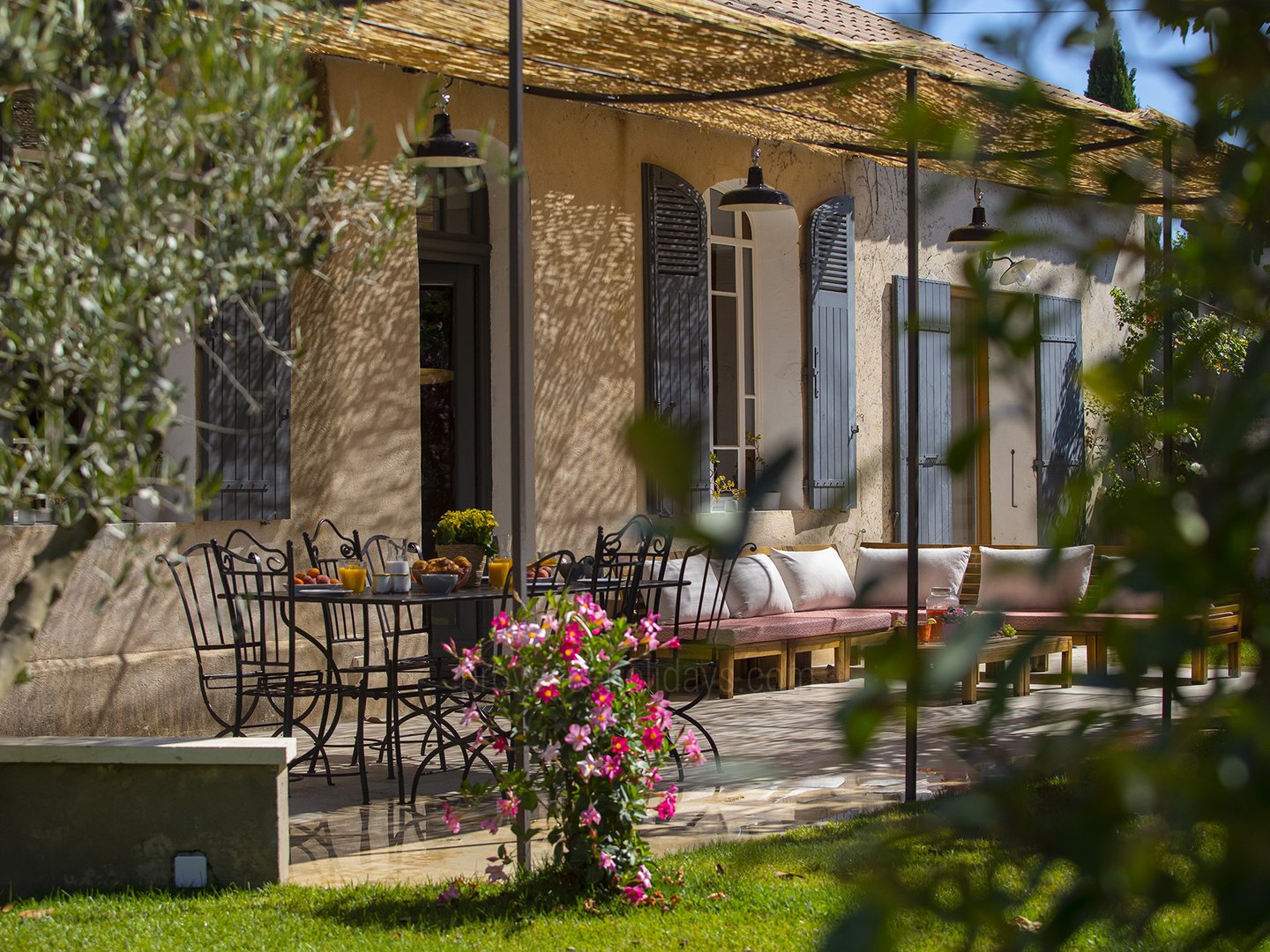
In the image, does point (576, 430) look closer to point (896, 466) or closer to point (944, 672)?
point (896, 466)

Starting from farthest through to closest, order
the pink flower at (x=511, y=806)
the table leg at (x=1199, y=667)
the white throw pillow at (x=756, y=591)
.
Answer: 1. the white throw pillow at (x=756, y=591)
2. the pink flower at (x=511, y=806)
3. the table leg at (x=1199, y=667)

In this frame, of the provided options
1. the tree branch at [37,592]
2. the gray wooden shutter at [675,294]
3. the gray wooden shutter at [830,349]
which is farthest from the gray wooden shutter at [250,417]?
the tree branch at [37,592]

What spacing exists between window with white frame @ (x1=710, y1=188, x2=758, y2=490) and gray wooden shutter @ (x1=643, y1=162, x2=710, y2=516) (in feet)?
1.56

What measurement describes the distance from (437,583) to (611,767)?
1.75m

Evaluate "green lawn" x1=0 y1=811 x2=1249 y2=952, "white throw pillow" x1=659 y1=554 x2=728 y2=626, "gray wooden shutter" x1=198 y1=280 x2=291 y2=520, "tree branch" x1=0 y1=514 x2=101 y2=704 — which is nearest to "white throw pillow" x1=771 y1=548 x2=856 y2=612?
"white throw pillow" x1=659 y1=554 x2=728 y2=626

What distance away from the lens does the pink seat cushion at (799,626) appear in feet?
27.0

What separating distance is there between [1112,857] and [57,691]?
6.42 metres

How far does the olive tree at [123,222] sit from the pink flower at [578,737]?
1.67 metres

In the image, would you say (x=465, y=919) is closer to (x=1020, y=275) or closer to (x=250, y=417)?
(x=250, y=417)

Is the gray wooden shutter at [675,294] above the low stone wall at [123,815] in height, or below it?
above

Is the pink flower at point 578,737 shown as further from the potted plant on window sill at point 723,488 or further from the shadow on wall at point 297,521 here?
the potted plant on window sill at point 723,488

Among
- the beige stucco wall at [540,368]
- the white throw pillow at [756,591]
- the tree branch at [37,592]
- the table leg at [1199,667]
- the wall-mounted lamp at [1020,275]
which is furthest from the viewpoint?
the wall-mounted lamp at [1020,275]

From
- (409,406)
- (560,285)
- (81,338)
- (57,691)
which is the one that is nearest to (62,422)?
(81,338)

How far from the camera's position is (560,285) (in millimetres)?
8656
